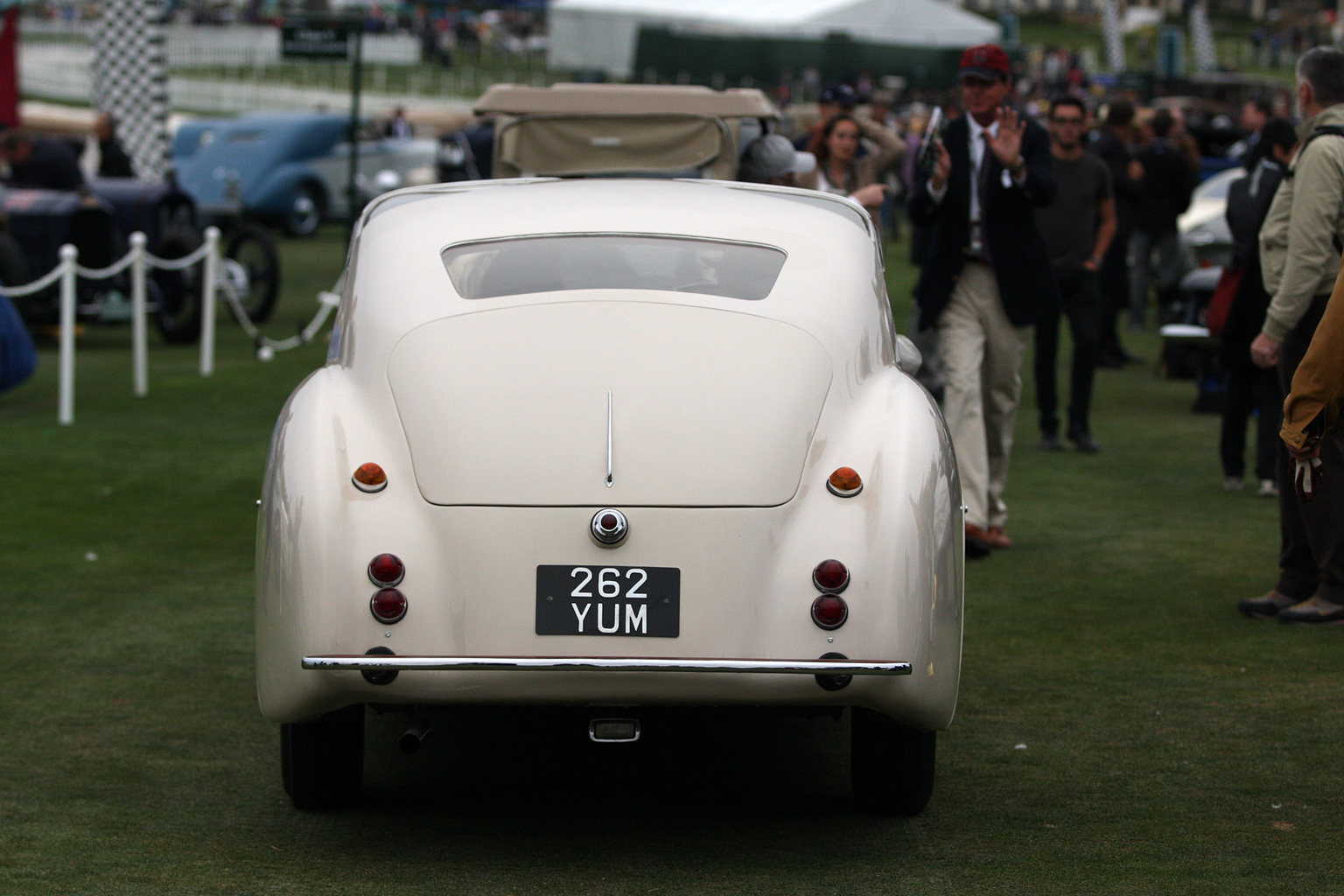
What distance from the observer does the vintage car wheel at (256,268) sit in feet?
56.1

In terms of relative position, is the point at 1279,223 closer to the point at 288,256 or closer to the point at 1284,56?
the point at 288,256

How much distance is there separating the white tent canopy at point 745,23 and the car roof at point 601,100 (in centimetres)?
3499

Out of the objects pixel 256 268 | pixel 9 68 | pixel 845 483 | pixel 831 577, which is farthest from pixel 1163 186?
pixel 9 68

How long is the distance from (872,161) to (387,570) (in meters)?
6.07

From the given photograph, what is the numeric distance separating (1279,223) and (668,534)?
3.63 m

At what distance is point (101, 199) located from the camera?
16406 millimetres

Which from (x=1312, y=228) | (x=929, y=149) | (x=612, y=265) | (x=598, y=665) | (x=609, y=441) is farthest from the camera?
(x=929, y=149)

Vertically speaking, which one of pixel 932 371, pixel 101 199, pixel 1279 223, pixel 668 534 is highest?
pixel 1279 223

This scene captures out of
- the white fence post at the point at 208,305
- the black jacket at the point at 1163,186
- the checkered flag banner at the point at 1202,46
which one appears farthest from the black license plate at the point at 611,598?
the checkered flag banner at the point at 1202,46

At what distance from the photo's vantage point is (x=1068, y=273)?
1037cm

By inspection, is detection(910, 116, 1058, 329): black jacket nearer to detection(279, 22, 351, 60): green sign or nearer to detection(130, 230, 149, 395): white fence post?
detection(130, 230, 149, 395): white fence post

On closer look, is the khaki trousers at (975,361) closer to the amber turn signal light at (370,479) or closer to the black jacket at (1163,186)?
the amber turn signal light at (370,479)

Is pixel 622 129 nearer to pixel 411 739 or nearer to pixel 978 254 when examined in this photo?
pixel 978 254

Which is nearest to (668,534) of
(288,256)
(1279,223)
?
(1279,223)
